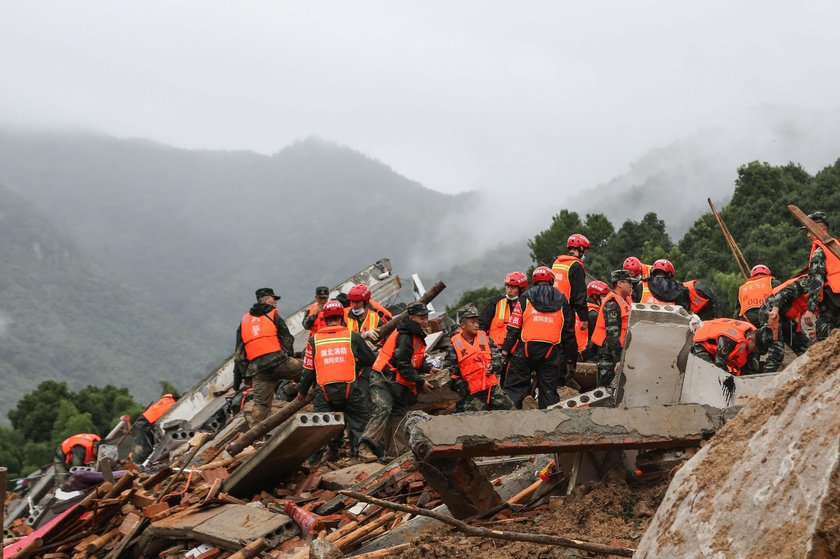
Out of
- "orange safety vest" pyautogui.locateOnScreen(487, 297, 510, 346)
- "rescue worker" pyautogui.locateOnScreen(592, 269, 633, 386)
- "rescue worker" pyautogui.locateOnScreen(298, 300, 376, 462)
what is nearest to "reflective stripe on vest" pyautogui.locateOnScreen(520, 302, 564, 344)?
"rescue worker" pyautogui.locateOnScreen(592, 269, 633, 386)

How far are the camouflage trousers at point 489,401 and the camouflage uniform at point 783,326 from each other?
2568 millimetres

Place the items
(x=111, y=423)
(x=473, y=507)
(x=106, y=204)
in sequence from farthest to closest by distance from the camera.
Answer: (x=106, y=204), (x=111, y=423), (x=473, y=507)

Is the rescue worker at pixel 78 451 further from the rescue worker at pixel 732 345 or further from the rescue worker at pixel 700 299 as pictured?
the rescue worker at pixel 732 345

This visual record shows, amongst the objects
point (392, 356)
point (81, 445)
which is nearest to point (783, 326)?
point (392, 356)

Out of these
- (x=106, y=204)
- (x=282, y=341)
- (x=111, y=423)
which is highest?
(x=106, y=204)

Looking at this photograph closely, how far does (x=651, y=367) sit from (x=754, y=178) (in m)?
26.6

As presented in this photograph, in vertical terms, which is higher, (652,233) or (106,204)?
(106,204)

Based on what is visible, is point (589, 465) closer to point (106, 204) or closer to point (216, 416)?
point (216, 416)

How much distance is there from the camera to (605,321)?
35.2 feet

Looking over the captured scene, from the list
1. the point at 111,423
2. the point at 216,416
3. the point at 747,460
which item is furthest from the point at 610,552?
the point at 111,423

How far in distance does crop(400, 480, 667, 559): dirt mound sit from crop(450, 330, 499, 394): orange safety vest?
3.44 metres

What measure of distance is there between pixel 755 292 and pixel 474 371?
3762 millimetres

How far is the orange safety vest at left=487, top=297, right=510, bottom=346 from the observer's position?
38.2ft

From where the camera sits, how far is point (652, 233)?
108 feet
